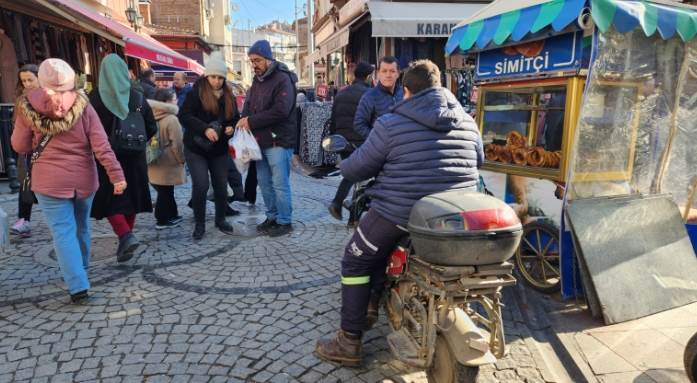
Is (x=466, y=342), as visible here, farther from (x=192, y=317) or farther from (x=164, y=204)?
(x=164, y=204)

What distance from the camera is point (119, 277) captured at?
4164 mm

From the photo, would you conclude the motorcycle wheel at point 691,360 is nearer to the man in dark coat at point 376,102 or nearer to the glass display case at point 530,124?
the glass display case at point 530,124

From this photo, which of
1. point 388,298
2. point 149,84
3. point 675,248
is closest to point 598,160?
point 675,248

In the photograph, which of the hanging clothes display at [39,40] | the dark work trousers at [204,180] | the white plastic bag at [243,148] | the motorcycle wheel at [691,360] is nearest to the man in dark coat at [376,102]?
the white plastic bag at [243,148]

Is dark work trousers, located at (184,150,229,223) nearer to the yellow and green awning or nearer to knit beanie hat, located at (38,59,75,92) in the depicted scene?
knit beanie hat, located at (38,59,75,92)

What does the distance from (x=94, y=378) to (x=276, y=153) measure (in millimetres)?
2942

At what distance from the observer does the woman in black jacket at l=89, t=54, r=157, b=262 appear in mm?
4191

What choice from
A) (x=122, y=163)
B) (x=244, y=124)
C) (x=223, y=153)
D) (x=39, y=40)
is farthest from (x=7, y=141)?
(x=244, y=124)

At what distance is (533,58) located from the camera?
3875 mm

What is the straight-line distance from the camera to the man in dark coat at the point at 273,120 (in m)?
4.98

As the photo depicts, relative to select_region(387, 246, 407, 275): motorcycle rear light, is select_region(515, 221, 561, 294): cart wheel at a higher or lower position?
lower

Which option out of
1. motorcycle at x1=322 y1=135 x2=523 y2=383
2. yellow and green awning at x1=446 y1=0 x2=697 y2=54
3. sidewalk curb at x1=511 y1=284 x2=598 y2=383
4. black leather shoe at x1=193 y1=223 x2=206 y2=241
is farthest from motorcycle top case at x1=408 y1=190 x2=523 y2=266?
black leather shoe at x1=193 y1=223 x2=206 y2=241

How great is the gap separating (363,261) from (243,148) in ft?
8.59

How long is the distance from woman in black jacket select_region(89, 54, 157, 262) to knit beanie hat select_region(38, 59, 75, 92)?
2.55 ft
